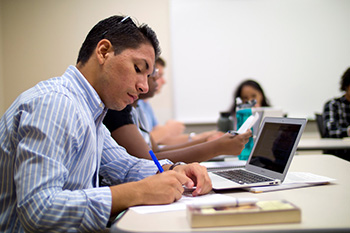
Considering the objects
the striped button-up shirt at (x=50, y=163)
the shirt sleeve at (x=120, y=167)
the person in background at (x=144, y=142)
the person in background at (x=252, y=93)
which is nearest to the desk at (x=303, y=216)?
the striped button-up shirt at (x=50, y=163)

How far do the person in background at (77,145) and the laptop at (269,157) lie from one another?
0.16 m

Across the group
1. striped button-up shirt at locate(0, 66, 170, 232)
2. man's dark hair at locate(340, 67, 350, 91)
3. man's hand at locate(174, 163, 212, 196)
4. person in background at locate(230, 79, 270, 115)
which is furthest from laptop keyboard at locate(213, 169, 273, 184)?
man's dark hair at locate(340, 67, 350, 91)

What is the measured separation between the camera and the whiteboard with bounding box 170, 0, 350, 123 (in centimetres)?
411

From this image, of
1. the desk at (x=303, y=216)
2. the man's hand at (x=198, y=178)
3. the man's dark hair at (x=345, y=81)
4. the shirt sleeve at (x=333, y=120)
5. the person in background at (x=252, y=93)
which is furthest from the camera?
the person in background at (x=252, y=93)

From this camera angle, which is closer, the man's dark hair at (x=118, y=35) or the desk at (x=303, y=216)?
the desk at (x=303, y=216)

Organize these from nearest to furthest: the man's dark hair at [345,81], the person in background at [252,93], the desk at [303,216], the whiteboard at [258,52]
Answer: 1. the desk at [303,216]
2. the man's dark hair at [345,81]
3. the person in background at [252,93]
4. the whiteboard at [258,52]

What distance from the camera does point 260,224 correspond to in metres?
0.71

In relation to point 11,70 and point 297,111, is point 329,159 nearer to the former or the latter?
point 297,111

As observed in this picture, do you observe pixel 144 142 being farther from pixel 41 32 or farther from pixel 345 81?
pixel 41 32

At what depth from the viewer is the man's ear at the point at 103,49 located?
3.51 ft

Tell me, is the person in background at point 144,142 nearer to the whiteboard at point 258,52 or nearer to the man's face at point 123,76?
the man's face at point 123,76

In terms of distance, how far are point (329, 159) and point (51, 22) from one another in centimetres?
A: 337

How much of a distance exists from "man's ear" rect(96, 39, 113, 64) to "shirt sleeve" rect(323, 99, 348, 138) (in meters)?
2.79

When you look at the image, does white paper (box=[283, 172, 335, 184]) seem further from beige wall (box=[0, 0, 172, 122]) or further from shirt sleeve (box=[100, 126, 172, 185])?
beige wall (box=[0, 0, 172, 122])
